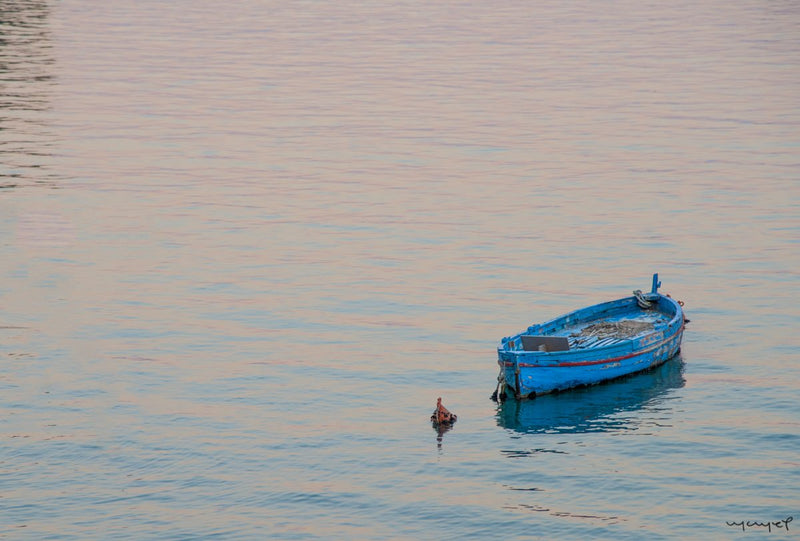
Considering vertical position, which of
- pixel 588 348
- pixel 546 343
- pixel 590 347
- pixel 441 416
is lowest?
pixel 441 416

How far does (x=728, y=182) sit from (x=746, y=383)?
130 ft

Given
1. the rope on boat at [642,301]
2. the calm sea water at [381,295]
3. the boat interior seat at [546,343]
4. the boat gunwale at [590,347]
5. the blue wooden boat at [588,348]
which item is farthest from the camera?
the rope on boat at [642,301]

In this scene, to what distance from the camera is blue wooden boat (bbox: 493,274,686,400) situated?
48.7 meters

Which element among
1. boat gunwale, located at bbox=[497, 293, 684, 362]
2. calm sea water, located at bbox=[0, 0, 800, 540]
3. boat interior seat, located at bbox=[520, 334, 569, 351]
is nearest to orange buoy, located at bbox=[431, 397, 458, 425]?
calm sea water, located at bbox=[0, 0, 800, 540]

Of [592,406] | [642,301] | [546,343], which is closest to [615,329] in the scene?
[642,301]

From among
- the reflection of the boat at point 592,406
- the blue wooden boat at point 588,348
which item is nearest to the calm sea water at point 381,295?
the reflection of the boat at point 592,406

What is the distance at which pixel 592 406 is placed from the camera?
49031 millimetres

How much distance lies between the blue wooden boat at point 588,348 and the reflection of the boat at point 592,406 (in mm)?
394

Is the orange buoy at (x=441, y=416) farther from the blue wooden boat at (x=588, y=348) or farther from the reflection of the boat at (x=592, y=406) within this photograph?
the blue wooden boat at (x=588, y=348)

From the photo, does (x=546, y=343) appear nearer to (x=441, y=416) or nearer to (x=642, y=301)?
(x=441, y=416)

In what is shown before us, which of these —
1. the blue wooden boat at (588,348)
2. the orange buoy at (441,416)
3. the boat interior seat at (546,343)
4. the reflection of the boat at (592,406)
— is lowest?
the reflection of the boat at (592,406)

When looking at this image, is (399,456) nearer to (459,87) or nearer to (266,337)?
(266,337)

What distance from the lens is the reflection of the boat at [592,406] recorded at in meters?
47.1

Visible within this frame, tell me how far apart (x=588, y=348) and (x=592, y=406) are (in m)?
2.55
